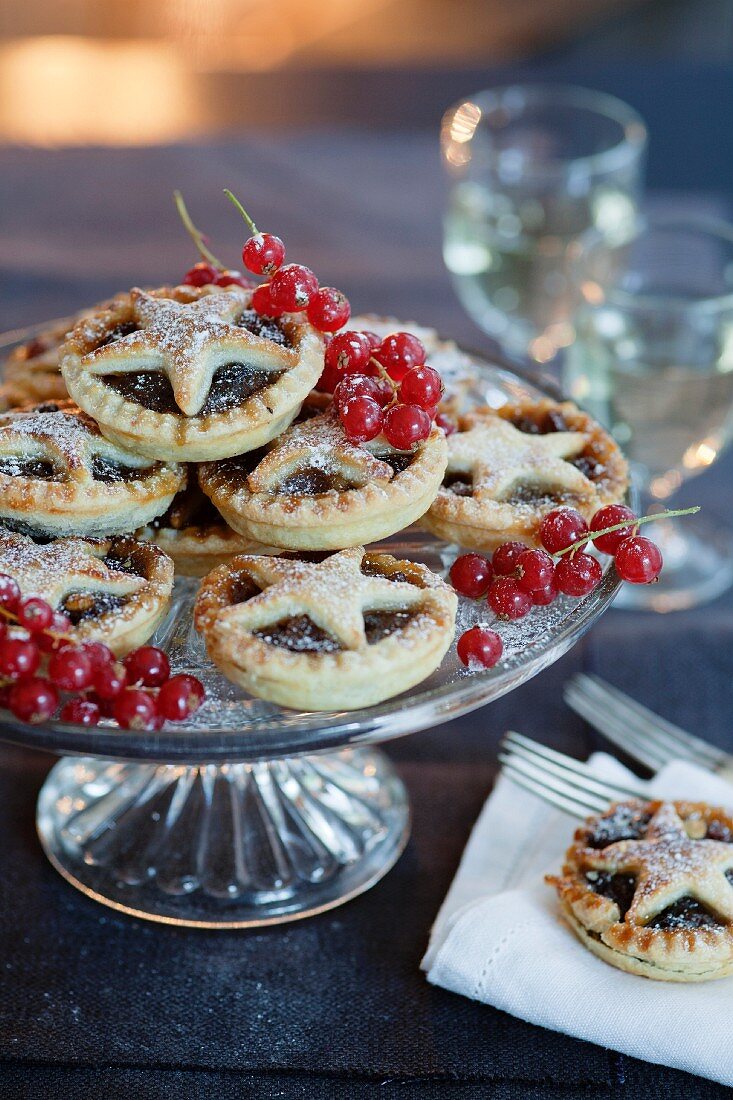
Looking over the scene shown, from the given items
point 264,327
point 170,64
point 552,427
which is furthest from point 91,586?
point 170,64

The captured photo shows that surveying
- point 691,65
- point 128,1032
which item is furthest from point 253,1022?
point 691,65

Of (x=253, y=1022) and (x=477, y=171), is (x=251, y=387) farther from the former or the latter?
(x=477, y=171)

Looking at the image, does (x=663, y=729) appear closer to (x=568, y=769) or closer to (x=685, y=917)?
(x=568, y=769)

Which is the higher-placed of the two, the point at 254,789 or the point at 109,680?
the point at 109,680

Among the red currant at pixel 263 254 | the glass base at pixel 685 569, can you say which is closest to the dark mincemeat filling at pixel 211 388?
the red currant at pixel 263 254

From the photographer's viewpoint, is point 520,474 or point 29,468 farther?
point 520,474

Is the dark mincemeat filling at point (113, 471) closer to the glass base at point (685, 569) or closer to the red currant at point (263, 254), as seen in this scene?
the red currant at point (263, 254)

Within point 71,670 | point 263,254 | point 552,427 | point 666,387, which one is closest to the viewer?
point 71,670

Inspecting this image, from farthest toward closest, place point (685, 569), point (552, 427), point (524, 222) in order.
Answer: point (524, 222) < point (685, 569) < point (552, 427)
